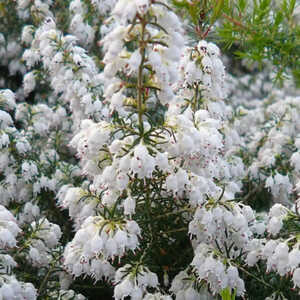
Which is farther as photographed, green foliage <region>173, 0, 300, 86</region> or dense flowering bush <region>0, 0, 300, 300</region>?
green foliage <region>173, 0, 300, 86</region>

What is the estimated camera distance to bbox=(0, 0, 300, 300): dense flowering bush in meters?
2.07

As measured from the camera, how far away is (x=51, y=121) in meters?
4.23

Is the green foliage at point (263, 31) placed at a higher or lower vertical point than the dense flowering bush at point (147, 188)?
higher

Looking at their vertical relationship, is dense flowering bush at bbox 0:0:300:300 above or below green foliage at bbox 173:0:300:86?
below

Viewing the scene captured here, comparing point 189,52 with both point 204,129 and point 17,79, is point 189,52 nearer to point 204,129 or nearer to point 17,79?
point 204,129

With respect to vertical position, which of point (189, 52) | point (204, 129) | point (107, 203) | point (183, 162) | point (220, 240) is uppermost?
point (189, 52)

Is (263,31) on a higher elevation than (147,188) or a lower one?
higher

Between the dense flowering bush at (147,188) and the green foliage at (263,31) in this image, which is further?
the green foliage at (263,31)

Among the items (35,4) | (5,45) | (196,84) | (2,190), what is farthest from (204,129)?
(5,45)

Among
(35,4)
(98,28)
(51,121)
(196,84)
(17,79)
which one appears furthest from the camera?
(17,79)

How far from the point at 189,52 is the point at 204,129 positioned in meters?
0.53

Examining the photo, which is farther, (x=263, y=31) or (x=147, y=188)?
(x=263, y=31)

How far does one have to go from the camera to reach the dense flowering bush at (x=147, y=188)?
207 centimetres

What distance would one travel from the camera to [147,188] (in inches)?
91.7
